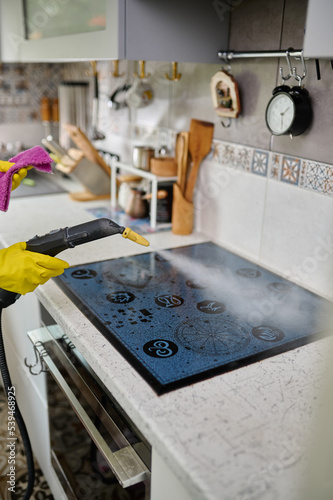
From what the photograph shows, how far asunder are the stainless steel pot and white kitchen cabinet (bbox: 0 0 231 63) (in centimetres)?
43

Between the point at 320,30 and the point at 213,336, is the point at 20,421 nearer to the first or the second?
the point at 213,336

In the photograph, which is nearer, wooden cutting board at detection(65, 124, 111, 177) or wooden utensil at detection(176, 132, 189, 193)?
wooden utensil at detection(176, 132, 189, 193)

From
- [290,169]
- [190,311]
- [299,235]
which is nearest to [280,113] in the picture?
[290,169]

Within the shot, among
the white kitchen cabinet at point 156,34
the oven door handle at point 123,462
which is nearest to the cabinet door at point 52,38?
the white kitchen cabinet at point 156,34

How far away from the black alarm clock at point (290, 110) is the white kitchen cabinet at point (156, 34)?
1.03ft

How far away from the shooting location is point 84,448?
3.97 ft

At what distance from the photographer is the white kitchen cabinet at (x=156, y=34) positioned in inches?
49.1

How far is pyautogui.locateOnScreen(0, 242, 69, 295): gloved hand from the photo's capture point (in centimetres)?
99

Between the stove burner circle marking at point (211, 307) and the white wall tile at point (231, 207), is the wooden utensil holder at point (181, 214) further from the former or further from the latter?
the stove burner circle marking at point (211, 307)

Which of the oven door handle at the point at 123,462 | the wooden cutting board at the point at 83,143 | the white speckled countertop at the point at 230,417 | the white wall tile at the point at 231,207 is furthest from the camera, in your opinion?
the wooden cutting board at the point at 83,143

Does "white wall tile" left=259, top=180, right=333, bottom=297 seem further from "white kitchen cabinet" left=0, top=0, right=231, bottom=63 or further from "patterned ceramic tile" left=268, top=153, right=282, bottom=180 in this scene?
"white kitchen cabinet" left=0, top=0, right=231, bottom=63

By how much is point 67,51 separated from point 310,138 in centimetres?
87

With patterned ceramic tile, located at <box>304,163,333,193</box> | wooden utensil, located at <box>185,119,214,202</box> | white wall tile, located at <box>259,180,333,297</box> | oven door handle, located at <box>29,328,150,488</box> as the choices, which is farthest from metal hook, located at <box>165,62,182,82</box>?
oven door handle, located at <box>29,328,150,488</box>

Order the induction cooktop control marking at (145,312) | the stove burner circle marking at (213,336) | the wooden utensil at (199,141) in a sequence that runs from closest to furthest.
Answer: the stove burner circle marking at (213,336) → the induction cooktop control marking at (145,312) → the wooden utensil at (199,141)
